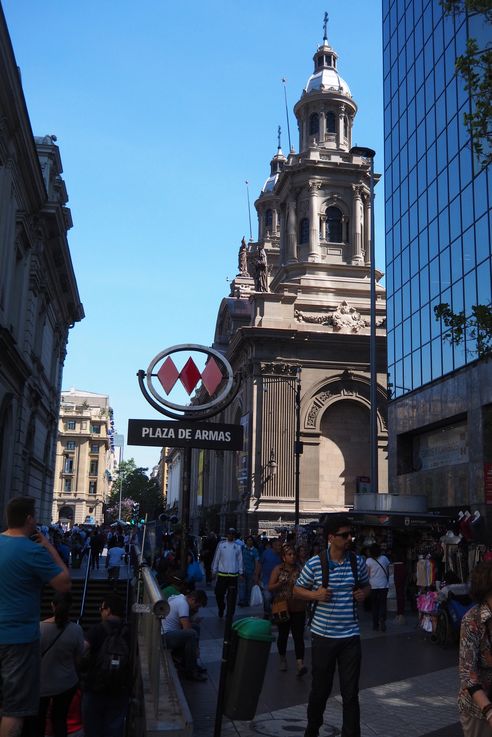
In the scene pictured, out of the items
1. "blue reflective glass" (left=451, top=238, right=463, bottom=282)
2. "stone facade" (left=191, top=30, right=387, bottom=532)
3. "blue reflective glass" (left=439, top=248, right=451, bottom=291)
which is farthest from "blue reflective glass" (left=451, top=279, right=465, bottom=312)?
"stone facade" (left=191, top=30, right=387, bottom=532)

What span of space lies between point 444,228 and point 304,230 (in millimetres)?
31104

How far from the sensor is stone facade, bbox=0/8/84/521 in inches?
1016

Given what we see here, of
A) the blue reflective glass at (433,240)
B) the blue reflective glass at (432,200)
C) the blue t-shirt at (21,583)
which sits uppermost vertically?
the blue reflective glass at (432,200)

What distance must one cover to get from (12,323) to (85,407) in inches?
3740

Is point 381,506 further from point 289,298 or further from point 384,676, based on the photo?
point 289,298

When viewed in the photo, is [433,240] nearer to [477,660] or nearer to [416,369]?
[416,369]

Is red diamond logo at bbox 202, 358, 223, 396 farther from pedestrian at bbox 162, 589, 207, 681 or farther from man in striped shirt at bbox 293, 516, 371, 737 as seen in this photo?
man in striped shirt at bbox 293, 516, 371, 737

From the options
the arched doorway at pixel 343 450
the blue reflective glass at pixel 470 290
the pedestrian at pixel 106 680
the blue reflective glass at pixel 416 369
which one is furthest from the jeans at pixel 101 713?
the arched doorway at pixel 343 450

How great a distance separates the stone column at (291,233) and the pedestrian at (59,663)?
51814mm

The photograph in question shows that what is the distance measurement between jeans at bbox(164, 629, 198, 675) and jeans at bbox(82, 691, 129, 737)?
3.12 m

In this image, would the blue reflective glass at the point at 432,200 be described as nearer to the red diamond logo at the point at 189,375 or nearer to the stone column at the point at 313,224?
the red diamond logo at the point at 189,375

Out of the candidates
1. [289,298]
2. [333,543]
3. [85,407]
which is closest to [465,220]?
[333,543]

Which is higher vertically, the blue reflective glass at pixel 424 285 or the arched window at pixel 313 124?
the arched window at pixel 313 124

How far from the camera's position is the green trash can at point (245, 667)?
5.75 metres
